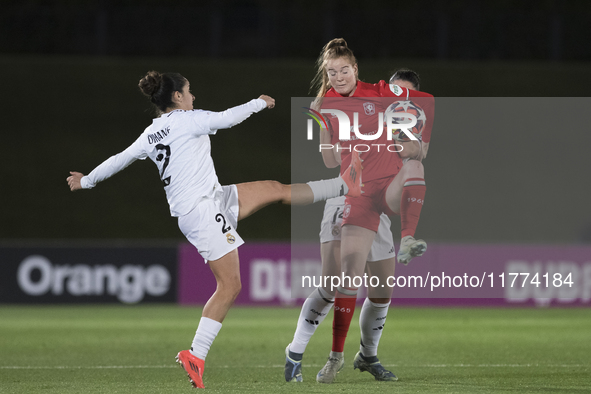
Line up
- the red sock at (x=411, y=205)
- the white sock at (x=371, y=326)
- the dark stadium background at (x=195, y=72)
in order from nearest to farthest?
1. the white sock at (x=371, y=326)
2. the red sock at (x=411, y=205)
3. the dark stadium background at (x=195, y=72)

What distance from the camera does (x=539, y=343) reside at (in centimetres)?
885

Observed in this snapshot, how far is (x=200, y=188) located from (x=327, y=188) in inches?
37.0

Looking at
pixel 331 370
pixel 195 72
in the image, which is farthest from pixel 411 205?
pixel 195 72

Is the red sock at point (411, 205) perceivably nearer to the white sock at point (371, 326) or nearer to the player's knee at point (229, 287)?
the white sock at point (371, 326)

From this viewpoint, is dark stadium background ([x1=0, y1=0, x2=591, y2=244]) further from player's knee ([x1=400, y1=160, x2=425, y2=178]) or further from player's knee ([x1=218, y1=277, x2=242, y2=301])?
player's knee ([x1=218, y1=277, x2=242, y2=301])

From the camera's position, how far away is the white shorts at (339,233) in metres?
6.07

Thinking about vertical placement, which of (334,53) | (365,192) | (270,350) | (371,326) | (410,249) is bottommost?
(270,350)

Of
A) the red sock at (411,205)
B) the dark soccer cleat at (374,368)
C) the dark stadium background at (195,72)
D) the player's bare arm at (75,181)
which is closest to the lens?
the player's bare arm at (75,181)

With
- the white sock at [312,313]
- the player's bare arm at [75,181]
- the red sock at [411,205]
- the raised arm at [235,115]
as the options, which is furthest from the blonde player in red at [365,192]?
the player's bare arm at [75,181]

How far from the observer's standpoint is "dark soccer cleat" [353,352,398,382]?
19.6ft

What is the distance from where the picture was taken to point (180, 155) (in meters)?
5.47

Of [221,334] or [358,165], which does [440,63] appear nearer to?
[221,334]

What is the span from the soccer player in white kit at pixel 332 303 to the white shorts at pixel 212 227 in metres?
0.88

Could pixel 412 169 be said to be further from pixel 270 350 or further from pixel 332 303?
pixel 270 350
